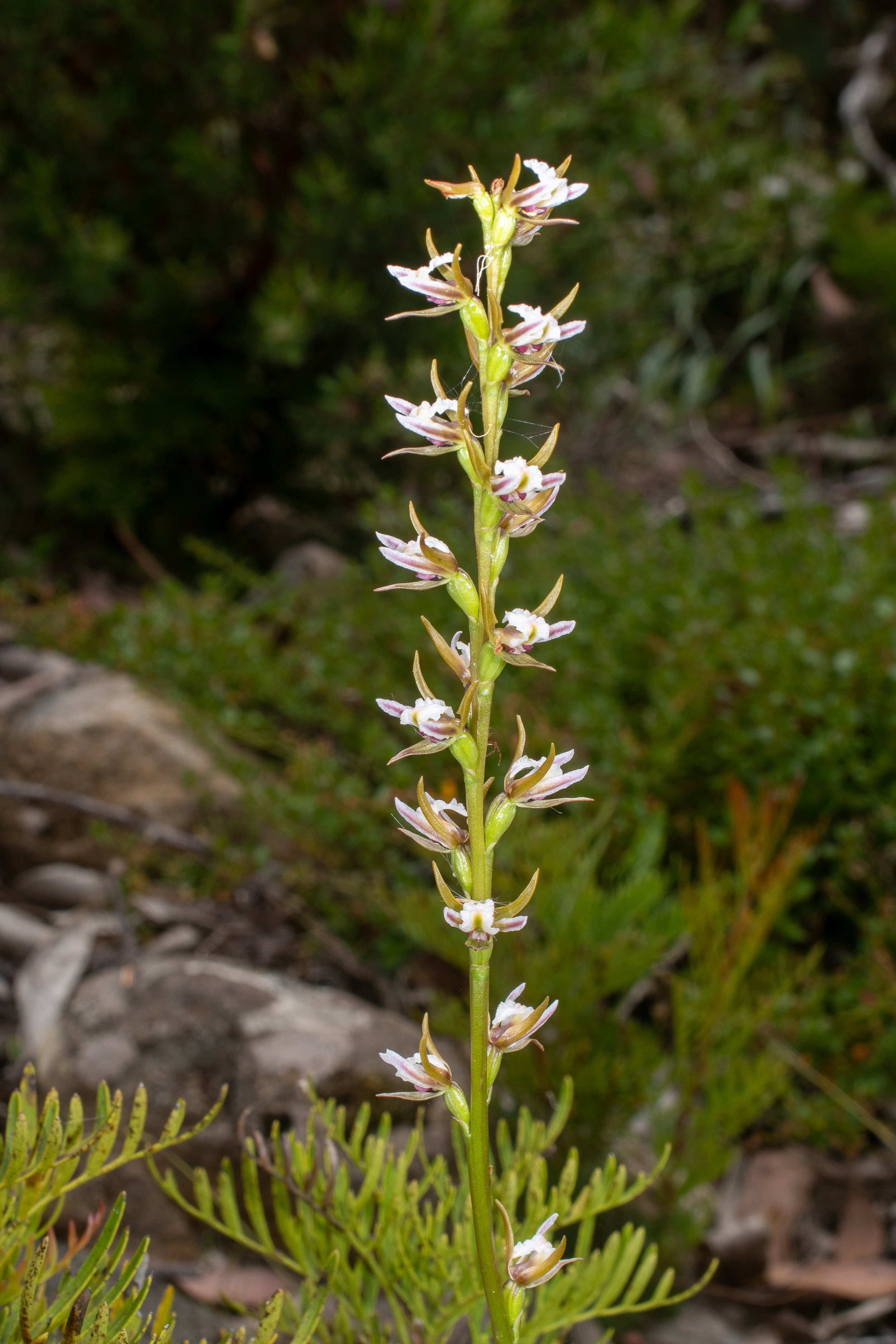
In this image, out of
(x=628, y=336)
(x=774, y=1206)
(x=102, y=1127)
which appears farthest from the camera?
(x=628, y=336)

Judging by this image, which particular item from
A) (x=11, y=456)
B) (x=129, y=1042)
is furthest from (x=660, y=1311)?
(x=11, y=456)

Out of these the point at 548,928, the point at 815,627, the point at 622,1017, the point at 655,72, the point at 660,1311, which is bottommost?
the point at 660,1311

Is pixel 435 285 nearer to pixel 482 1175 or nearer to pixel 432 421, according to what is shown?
pixel 432 421

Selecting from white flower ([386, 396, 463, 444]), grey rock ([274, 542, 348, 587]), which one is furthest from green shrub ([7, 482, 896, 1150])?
white flower ([386, 396, 463, 444])

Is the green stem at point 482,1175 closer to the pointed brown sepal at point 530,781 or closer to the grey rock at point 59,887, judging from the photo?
the pointed brown sepal at point 530,781

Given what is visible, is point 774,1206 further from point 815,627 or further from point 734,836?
point 815,627

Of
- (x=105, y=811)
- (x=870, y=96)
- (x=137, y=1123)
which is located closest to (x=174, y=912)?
(x=105, y=811)
